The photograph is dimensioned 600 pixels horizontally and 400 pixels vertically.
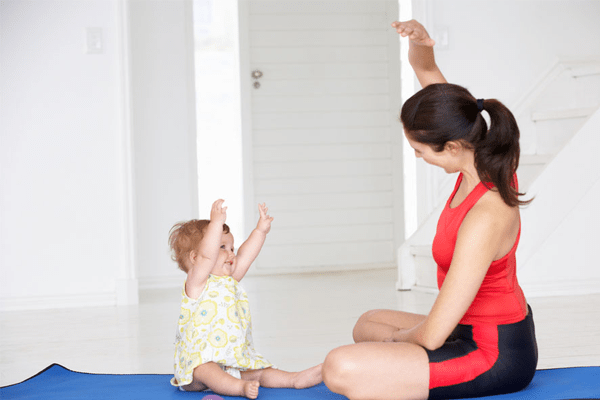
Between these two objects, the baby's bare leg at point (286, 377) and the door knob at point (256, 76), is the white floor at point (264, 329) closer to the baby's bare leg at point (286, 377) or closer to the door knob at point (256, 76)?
the baby's bare leg at point (286, 377)

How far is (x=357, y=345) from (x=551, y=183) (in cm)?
225

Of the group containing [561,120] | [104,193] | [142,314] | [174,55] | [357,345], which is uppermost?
[174,55]

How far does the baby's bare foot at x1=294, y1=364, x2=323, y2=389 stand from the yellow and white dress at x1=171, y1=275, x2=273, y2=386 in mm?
98

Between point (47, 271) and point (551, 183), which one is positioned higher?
point (551, 183)

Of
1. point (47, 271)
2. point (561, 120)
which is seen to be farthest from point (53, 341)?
point (561, 120)

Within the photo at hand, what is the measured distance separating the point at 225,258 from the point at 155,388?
0.40 meters

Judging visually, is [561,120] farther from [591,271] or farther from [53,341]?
[53,341]

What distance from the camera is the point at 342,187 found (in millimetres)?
5055

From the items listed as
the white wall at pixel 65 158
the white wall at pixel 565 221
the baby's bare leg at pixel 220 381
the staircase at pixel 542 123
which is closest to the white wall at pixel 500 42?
the staircase at pixel 542 123

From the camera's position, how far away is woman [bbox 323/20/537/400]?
1447mm

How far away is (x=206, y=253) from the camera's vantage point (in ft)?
5.77

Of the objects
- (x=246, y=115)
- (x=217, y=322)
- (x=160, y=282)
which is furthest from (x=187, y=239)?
(x=246, y=115)

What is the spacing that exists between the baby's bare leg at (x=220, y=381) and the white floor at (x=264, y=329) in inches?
18.7

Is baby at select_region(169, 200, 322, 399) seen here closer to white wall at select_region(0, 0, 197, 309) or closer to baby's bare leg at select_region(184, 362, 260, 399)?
baby's bare leg at select_region(184, 362, 260, 399)
